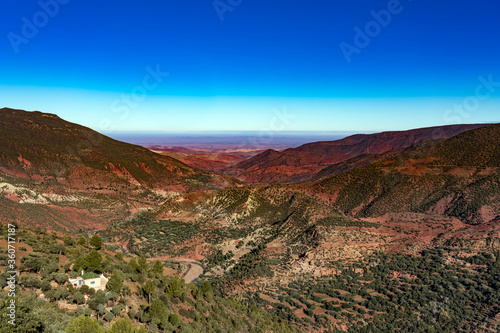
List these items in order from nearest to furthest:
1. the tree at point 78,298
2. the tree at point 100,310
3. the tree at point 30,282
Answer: the tree at point 30,282, the tree at point 100,310, the tree at point 78,298

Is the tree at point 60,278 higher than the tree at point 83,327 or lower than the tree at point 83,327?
lower

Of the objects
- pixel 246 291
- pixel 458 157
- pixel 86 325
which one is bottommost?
pixel 246 291

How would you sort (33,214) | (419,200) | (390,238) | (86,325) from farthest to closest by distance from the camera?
1. (419,200)
2. (33,214)
3. (390,238)
4. (86,325)

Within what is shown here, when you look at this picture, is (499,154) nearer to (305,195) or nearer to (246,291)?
(305,195)

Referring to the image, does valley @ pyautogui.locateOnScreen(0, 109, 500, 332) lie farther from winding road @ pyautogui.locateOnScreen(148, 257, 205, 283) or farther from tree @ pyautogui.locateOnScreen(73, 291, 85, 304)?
winding road @ pyautogui.locateOnScreen(148, 257, 205, 283)

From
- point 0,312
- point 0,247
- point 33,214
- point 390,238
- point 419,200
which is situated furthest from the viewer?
point 419,200

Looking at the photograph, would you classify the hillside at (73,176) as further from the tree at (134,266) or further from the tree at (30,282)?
the tree at (30,282)

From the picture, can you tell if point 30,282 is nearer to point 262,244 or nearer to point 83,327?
point 83,327

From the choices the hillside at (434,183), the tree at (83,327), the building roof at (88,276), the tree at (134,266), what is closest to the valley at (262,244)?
the tree at (134,266)

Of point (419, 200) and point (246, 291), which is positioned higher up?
point (419, 200)

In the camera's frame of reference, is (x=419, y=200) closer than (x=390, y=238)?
No

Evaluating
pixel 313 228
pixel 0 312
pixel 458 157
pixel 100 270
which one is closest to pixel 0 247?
pixel 100 270
